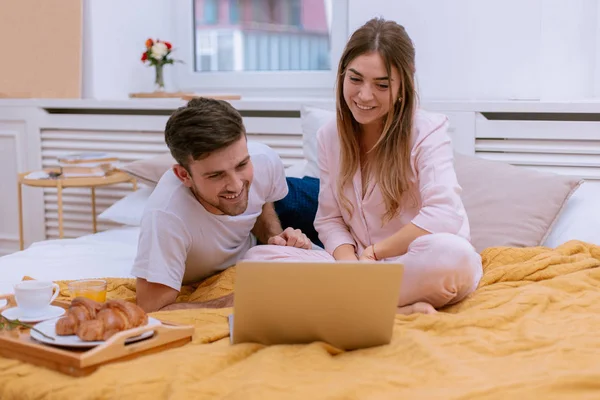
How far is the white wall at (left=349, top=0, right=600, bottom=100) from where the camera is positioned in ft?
8.82

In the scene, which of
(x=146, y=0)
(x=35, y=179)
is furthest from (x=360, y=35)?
(x=146, y=0)

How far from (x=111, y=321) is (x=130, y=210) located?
144 centimetres

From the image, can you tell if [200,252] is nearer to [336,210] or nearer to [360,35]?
[336,210]

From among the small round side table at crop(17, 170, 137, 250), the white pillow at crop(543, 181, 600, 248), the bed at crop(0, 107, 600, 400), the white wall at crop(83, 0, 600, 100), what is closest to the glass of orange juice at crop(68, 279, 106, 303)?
the bed at crop(0, 107, 600, 400)

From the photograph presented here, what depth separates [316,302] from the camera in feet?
4.25

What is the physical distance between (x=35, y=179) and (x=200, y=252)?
4.36 feet

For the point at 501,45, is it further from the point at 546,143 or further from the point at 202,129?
the point at 202,129

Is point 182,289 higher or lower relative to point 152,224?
lower

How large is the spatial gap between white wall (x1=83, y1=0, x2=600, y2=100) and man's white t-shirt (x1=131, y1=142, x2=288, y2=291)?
3.39 ft

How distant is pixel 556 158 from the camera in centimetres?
256

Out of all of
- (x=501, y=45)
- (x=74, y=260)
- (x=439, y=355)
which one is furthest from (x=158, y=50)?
(x=439, y=355)

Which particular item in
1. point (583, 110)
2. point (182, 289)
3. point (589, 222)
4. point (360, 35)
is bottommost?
point (182, 289)

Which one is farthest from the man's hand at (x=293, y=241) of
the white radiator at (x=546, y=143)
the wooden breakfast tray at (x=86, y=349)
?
the white radiator at (x=546, y=143)

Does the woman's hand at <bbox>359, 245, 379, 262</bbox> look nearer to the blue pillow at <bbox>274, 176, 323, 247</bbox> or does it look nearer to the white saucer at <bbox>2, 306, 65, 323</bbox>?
the blue pillow at <bbox>274, 176, 323, 247</bbox>
